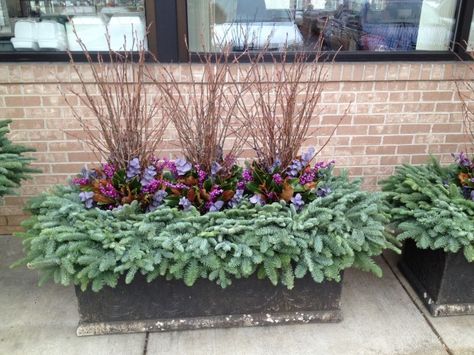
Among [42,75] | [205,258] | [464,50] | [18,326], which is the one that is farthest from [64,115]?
[464,50]

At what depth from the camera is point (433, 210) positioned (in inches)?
104

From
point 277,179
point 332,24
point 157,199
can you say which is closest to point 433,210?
point 277,179

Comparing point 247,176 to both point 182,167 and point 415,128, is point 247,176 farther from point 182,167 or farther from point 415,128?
point 415,128

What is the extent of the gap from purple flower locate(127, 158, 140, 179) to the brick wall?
894 mm

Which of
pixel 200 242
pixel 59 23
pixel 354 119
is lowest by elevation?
pixel 200 242

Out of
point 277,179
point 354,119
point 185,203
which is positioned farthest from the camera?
point 354,119

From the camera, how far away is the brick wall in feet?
11.0

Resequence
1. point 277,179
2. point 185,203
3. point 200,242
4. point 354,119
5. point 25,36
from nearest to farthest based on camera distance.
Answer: point 200,242 < point 185,203 < point 277,179 < point 25,36 < point 354,119

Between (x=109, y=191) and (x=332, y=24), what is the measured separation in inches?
87.5

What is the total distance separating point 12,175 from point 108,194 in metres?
0.61

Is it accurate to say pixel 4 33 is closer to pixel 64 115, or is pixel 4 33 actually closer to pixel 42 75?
pixel 42 75

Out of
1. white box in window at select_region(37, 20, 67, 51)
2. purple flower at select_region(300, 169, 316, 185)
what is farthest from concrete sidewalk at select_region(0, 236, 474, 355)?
white box in window at select_region(37, 20, 67, 51)

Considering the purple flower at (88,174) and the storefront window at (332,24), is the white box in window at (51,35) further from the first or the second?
the purple flower at (88,174)

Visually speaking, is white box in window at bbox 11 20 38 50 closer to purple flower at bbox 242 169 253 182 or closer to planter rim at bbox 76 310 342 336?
purple flower at bbox 242 169 253 182
